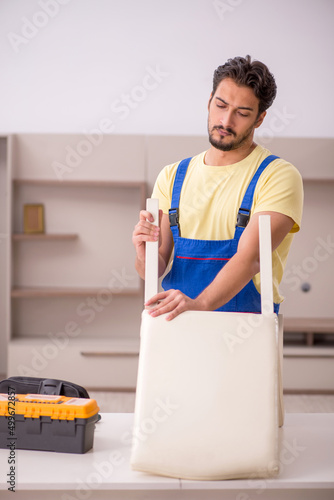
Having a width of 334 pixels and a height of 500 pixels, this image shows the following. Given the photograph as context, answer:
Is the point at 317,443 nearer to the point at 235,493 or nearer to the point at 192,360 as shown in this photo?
the point at 235,493

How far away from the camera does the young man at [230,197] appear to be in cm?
171

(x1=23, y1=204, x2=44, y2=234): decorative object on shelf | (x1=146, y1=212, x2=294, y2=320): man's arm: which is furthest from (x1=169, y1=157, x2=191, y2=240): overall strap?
(x1=23, y1=204, x2=44, y2=234): decorative object on shelf

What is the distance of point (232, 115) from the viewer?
176 cm

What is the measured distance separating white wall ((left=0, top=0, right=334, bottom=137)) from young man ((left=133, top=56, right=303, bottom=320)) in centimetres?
317

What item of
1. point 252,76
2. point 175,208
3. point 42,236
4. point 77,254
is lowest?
point 77,254

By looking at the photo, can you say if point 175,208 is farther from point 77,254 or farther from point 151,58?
point 151,58

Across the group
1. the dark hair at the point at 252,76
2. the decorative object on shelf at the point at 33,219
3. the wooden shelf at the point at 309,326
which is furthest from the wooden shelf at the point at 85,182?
the dark hair at the point at 252,76

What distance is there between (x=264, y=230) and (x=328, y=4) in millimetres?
4319

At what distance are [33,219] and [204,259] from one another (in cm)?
327

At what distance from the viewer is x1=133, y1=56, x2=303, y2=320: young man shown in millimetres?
1707

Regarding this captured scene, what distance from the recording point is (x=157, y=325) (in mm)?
1247

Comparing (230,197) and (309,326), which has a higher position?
(230,197)

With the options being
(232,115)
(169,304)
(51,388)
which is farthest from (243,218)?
(51,388)

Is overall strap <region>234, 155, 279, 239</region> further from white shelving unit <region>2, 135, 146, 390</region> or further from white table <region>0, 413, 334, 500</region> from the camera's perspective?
white shelving unit <region>2, 135, 146, 390</region>
